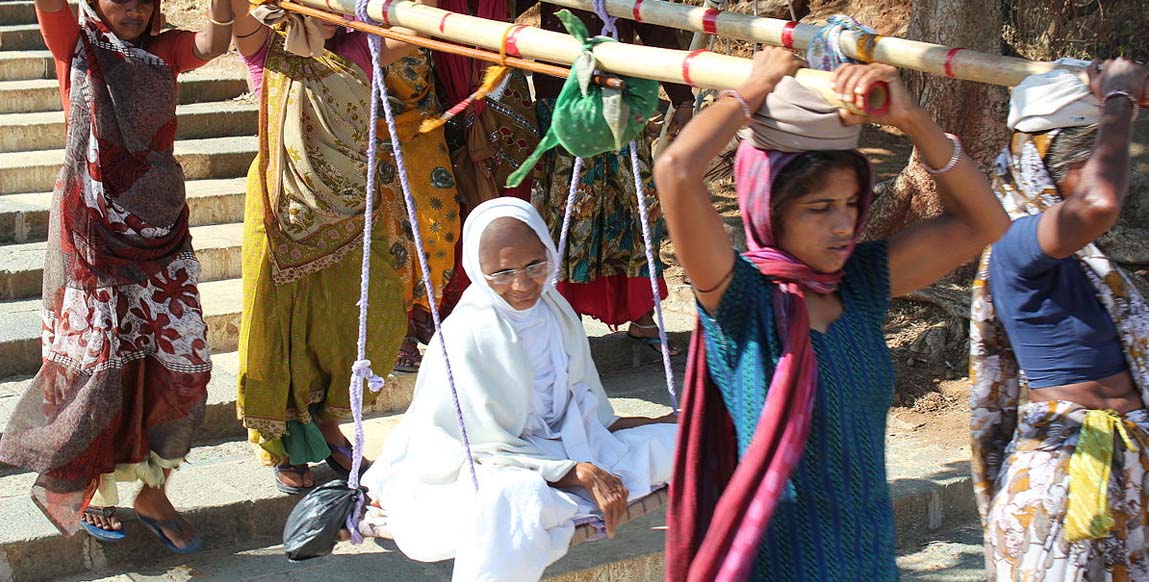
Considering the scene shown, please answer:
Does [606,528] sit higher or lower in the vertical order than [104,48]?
lower

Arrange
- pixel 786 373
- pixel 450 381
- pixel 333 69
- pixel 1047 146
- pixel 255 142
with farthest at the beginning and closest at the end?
pixel 255 142, pixel 333 69, pixel 450 381, pixel 1047 146, pixel 786 373

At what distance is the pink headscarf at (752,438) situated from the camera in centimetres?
238

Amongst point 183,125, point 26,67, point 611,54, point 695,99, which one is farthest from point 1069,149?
point 26,67

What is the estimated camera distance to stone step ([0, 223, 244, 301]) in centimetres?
600

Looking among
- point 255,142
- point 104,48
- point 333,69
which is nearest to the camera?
point 104,48

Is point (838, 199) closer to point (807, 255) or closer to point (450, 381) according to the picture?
point (807, 255)

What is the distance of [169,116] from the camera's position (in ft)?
13.7

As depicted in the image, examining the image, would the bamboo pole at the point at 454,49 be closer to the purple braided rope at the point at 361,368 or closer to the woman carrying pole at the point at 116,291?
the purple braided rope at the point at 361,368

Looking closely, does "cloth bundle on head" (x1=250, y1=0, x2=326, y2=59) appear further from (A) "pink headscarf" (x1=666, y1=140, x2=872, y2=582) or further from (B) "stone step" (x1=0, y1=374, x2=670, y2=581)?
(A) "pink headscarf" (x1=666, y1=140, x2=872, y2=582)

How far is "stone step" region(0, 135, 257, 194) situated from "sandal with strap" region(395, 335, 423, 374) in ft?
6.92

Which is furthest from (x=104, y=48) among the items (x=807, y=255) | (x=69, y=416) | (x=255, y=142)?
(x=255, y=142)

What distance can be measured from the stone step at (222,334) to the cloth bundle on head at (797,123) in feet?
12.7

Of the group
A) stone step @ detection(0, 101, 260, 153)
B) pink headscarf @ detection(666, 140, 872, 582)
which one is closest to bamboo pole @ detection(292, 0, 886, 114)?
pink headscarf @ detection(666, 140, 872, 582)

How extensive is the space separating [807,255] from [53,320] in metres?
2.69
